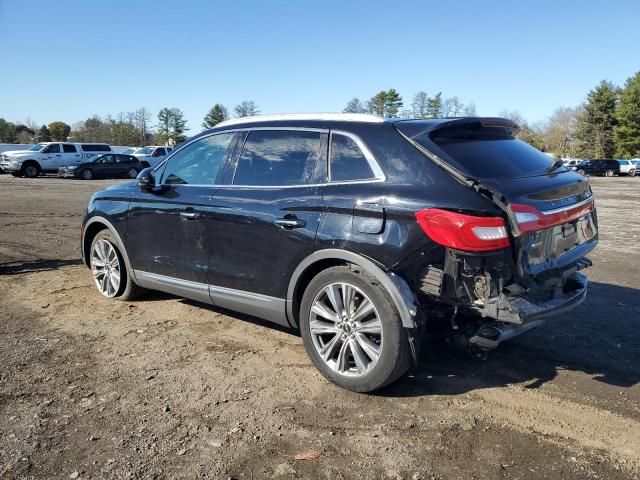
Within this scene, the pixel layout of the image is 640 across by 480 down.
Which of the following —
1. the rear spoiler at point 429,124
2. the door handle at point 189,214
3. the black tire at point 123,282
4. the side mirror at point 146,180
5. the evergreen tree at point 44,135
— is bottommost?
the black tire at point 123,282

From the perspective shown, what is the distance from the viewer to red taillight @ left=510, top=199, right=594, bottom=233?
10.8ft

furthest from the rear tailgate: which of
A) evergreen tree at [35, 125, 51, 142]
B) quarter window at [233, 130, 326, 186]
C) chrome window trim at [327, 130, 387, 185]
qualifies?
evergreen tree at [35, 125, 51, 142]

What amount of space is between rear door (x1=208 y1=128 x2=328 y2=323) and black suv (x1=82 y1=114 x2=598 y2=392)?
0.01m

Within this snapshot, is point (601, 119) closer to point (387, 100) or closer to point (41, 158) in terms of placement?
point (387, 100)

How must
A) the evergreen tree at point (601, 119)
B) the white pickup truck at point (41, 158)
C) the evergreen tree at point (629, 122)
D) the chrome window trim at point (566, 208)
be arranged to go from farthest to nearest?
1. the evergreen tree at point (601, 119)
2. the evergreen tree at point (629, 122)
3. the white pickup truck at point (41, 158)
4. the chrome window trim at point (566, 208)

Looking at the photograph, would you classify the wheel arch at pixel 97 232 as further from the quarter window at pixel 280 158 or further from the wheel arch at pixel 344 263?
the wheel arch at pixel 344 263

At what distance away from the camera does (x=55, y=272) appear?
6871mm

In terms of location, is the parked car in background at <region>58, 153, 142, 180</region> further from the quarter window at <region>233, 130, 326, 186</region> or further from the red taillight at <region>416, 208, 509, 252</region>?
the red taillight at <region>416, 208, 509, 252</region>

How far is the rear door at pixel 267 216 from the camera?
3945 mm

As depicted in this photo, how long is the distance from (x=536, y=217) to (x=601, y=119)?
78666mm

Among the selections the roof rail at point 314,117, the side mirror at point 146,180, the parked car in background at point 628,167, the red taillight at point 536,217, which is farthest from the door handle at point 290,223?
the parked car in background at point 628,167

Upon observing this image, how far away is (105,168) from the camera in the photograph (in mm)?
30969

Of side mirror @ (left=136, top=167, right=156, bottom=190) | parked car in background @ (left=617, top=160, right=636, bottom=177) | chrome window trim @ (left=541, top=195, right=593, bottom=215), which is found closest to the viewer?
chrome window trim @ (left=541, top=195, right=593, bottom=215)

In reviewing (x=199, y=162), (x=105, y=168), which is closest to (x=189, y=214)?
(x=199, y=162)
